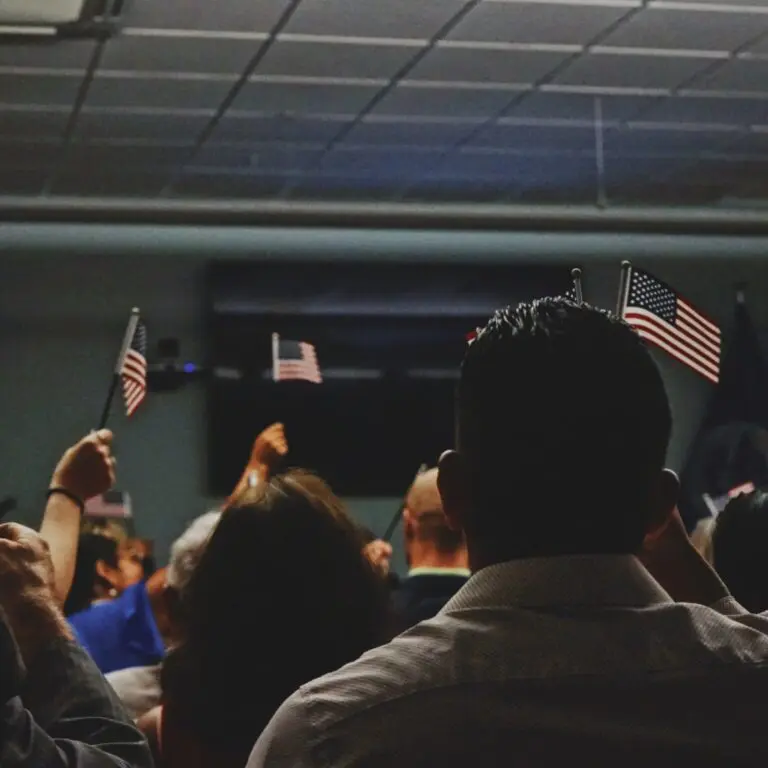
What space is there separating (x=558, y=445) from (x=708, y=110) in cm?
529

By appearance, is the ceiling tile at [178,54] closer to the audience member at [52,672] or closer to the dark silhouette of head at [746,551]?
the dark silhouette of head at [746,551]

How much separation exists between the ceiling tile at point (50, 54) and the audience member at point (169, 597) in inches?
118

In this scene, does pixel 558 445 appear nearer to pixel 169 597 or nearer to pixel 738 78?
pixel 169 597

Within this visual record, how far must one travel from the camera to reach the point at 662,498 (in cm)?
112

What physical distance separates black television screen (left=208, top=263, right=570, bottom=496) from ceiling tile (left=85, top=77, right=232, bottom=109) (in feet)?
7.18

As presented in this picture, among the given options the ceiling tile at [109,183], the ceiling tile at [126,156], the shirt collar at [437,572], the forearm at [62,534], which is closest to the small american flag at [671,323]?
the shirt collar at [437,572]

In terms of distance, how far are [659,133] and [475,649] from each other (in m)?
5.64

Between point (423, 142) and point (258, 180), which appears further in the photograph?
point (258, 180)

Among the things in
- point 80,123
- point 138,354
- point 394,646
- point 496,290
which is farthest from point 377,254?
point 394,646

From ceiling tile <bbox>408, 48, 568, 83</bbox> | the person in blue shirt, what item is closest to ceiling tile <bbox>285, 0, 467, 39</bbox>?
ceiling tile <bbox>408, 48, 568, 83</bbox>

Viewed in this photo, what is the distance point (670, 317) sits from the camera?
3.98 m

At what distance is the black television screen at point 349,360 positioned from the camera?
7809 millimetres

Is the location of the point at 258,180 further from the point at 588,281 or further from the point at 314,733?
the point at 314,733

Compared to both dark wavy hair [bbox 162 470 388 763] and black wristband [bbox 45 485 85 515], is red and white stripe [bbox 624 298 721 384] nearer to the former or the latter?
black wristband [bbox 45 485 85 515]
